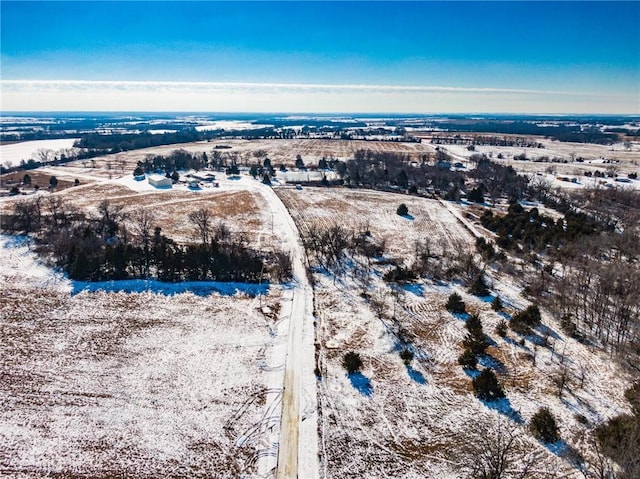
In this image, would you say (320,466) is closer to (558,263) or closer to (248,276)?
(248,276)

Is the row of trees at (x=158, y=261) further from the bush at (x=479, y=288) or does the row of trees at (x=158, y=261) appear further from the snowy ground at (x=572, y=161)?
the snowy ground at (x=572, y=161)

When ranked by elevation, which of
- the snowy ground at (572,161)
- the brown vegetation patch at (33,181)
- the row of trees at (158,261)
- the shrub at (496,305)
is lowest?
the shrub at (496,305)

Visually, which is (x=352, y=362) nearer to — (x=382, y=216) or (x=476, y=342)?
(x=476, y=342)

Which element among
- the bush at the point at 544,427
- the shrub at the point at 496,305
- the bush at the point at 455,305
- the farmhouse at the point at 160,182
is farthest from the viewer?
the farmhouse at the point at 160,182

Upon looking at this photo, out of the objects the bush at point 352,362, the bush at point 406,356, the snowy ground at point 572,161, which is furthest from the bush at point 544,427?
the snowy ground at point 572,161

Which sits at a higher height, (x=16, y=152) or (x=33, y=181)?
(x=16, y=152)

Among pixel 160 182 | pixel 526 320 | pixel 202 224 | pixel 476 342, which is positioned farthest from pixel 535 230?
pixel 160 182
